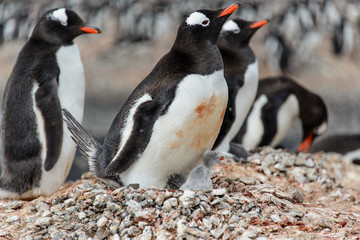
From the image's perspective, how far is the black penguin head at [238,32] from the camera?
6202 millimetres

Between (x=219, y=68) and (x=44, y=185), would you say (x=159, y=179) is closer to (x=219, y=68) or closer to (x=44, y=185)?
(x=219, y=68)

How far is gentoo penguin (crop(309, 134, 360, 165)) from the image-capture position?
A: 7.63 metres

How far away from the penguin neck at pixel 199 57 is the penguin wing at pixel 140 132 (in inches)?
11.9

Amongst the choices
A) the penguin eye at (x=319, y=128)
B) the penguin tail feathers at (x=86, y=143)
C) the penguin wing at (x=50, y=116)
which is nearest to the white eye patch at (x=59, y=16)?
the penguin wing at (x=50, y=116)

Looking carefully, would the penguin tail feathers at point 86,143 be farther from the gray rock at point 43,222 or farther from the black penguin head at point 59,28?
the black penguin head at point 59,28

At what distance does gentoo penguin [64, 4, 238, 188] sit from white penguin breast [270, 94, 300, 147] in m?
3.37

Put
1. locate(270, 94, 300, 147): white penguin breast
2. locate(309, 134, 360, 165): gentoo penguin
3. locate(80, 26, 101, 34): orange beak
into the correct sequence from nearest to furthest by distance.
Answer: locate(80, 26, 101, 34): orange beak → locate(270, 94, 300, 147): white penguin breast → locate(309, 134, 360, 165): gentoo penguin

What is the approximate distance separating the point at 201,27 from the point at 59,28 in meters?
1.86

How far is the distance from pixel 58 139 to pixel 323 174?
2.51 metres

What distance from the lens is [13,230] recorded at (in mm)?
3881

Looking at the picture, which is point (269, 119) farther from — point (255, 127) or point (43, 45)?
point (43, 45)

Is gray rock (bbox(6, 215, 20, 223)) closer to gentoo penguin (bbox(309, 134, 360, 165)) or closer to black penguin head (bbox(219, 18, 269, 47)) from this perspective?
black penguin head (bbox(219, 18, 269, 47))

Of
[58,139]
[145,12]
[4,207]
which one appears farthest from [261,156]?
[145,12]

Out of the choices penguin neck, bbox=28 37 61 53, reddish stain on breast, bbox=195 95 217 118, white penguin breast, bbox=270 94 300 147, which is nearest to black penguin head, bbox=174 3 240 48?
reddish stain on breast, bbox=195 95 217 118
